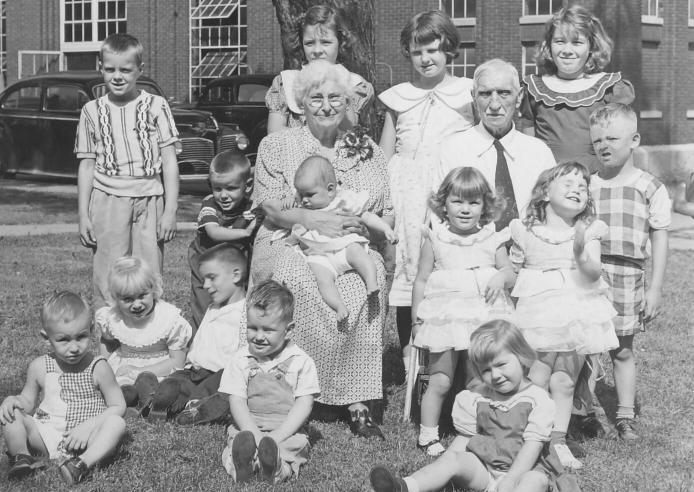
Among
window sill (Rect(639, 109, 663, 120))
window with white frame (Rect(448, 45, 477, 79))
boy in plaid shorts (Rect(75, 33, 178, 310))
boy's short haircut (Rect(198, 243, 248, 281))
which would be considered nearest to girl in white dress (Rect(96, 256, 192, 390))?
boy's short haircut (Rect(198, 243, 248, 281))

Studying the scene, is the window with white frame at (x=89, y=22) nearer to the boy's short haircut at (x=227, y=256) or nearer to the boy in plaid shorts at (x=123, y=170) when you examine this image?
the boy in plaid shorts at (x=123, y=170)

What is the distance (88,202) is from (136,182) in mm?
315

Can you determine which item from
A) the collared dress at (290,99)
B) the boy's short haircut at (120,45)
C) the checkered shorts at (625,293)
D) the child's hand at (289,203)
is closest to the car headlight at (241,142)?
the collared dress at (290,99)

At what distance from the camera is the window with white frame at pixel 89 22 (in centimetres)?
3450

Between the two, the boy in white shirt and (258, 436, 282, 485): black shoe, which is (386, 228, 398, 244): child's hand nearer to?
the boy in white shirt

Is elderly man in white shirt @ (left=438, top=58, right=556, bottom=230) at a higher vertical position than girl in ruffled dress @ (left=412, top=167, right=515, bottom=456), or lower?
higher

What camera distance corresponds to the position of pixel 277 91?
666cm

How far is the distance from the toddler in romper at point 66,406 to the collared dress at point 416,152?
1921 mm

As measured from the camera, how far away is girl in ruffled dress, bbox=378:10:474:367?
6196 mm

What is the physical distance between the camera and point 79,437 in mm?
4895

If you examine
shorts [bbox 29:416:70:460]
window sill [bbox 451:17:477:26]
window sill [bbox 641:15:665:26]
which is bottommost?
shorts [bbox 29:416:70:460]

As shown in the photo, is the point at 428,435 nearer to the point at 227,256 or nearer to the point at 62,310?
the point at 227,256

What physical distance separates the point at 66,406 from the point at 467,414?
1.88m

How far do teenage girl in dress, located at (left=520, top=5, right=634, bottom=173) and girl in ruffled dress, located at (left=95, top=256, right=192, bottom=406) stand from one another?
7.69ft
